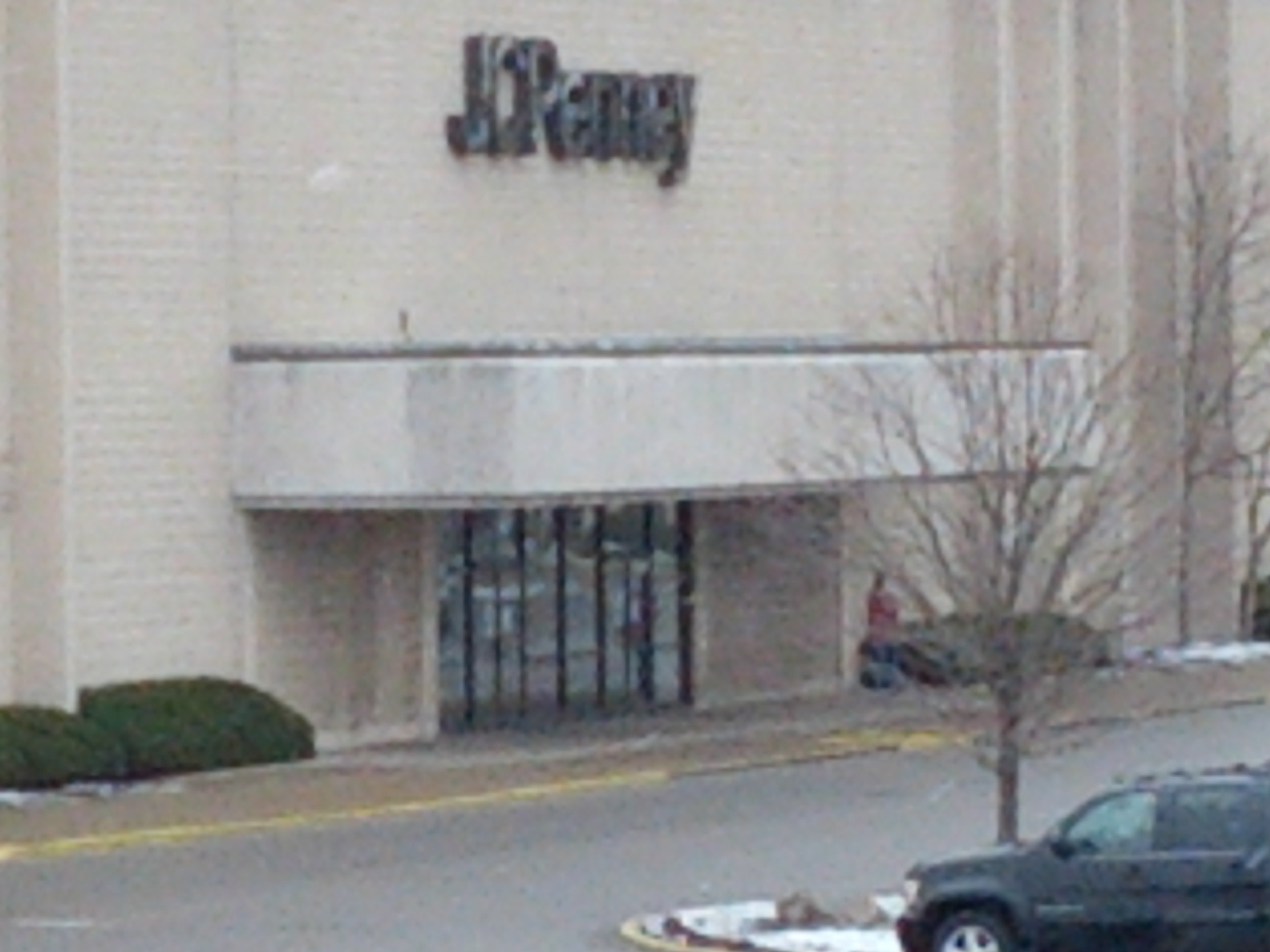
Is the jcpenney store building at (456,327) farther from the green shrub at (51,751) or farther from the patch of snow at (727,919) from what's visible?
the patch of snow at (727,919)

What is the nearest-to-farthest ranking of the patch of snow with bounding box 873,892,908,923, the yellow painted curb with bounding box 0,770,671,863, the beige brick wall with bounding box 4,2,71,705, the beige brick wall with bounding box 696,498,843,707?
the patch of snow with bounding box 873,892,908,923 < the yellow painted curb with bounding box 0,770,671,863 < the beige brick wall with bounding box 4,2,71,705 < the beige brick wall with bounding box 696,498,843,707

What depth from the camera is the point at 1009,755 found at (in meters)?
31.6

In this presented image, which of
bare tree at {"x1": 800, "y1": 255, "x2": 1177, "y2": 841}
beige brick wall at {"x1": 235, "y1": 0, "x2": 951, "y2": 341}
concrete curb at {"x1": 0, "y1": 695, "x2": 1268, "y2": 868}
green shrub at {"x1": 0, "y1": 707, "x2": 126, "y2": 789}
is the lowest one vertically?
concrete curb at {"x1": 0, "y1": 695, "x2": 1268, "y2": 868}

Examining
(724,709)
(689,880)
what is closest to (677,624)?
(724,709)

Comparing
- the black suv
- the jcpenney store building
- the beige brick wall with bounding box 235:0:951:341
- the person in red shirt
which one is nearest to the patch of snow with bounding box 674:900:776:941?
the black suv

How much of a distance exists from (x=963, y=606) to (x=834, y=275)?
64.1ft

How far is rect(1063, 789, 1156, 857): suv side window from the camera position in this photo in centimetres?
2695

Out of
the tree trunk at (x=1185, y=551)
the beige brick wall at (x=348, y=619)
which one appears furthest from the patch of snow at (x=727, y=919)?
the tree trunk at (x=1185, y=551)

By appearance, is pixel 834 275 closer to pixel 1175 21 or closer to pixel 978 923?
pixel 1175 21

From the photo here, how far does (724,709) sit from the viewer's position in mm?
51406

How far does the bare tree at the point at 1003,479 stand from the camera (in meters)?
32.8

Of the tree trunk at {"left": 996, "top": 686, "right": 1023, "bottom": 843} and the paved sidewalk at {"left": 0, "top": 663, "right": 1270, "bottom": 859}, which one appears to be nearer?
the tree trunk at {"left": 996, "top": 686, "right": 1023, "bottom": 843}

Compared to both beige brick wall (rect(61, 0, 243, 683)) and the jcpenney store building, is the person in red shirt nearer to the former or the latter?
the jcpenney store building

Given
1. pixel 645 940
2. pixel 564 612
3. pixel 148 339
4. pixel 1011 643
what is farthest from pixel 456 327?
pixel 645 940
